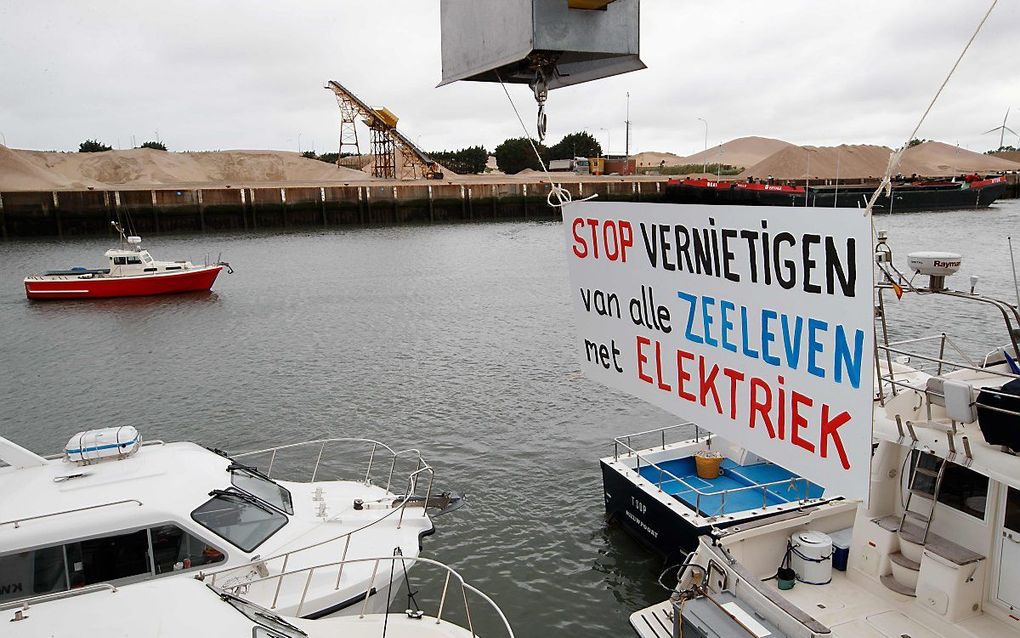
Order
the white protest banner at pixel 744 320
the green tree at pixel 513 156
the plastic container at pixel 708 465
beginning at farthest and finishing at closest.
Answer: the green tree at pixel 513 156 < the plastic container at pixel 708 465 < the white protest banner at pixel 744 320

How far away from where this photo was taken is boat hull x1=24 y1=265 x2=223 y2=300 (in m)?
39.3

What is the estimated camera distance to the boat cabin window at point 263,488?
10242mm

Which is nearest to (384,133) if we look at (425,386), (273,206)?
(273,206)

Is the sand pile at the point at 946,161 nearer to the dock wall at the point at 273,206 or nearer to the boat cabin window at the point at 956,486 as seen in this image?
the dock wall at the point at 273,206

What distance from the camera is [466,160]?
132 metres

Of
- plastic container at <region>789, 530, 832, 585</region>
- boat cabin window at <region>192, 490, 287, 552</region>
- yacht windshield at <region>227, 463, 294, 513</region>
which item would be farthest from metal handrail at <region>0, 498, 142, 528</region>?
plastic container at <region>789, 530, 832, 585</region>

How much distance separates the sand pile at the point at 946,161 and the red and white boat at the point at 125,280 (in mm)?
157091

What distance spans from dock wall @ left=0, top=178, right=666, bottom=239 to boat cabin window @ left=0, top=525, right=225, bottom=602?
191 feet

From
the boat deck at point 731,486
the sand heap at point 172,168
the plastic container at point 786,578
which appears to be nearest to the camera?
the plastic container at point 786,578

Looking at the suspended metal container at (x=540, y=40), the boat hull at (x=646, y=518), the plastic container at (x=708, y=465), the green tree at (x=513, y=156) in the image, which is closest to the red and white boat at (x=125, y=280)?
the boat hull at (x=646, y=518)

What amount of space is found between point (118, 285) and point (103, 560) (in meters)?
35.5

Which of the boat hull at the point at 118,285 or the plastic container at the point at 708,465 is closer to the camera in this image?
the plastic container at the point at 708,465

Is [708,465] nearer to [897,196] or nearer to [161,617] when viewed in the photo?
[161,617]

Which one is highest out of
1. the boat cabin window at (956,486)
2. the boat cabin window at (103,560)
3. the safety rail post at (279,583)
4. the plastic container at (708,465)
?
the boat cabin window at (956,486)
